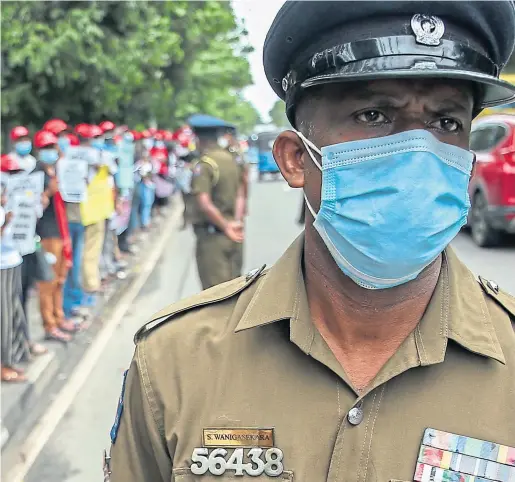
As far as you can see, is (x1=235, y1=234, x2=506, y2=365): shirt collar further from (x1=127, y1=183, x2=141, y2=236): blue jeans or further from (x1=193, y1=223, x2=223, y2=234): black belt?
(x1=127, y1=183, x2=141, y2=236): blue jeans

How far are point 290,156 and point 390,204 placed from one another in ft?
0.88

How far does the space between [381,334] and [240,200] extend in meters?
4.09

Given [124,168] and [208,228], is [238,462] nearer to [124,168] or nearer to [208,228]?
[208,228]

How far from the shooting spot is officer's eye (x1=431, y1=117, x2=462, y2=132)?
4.97ft

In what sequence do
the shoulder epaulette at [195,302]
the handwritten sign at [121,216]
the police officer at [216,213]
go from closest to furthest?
the shoulder epaulette at [195,302] → the police officer at [216,213] → the handwritten sign at [121,216]

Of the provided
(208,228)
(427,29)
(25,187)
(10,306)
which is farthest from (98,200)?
(427,29)

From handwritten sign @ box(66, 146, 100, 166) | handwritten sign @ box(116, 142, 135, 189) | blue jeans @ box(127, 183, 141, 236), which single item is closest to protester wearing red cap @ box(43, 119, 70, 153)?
handwritten sign @ box(66, 146, 100, 166)

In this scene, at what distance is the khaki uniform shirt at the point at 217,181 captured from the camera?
17.7ft

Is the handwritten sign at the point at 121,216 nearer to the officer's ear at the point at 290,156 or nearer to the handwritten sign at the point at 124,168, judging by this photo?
the handwritten sign at the point at 124,168

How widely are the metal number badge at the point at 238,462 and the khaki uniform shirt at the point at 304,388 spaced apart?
11 mm

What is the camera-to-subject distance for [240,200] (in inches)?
221

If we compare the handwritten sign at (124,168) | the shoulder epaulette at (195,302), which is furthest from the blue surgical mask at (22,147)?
the shoulder epaulette at (195,302)

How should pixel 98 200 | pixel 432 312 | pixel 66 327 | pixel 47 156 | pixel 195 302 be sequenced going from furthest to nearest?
pixel 98 200 < pixel 66 327 < pixel 47 156 < pixel 195 302 < pixel 432 312

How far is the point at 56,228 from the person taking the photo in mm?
6062
